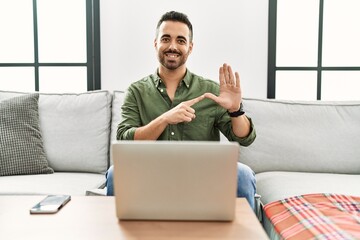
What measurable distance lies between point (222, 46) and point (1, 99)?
132cm

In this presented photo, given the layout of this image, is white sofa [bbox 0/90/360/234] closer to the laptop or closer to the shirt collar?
the shirt collar

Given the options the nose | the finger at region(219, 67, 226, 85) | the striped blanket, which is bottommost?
the striped blanket

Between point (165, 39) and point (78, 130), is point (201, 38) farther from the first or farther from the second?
point (78, 130)

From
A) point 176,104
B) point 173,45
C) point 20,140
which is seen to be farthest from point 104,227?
point 20,140

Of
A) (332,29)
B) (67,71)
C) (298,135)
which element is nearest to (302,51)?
(332,29)

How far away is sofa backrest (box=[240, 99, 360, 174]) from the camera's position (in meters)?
1.91

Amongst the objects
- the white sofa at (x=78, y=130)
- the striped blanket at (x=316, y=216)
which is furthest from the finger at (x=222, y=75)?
the white sofa at (x=78, y=130)

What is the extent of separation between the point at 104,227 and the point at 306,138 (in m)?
1.39

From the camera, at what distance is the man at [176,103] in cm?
156

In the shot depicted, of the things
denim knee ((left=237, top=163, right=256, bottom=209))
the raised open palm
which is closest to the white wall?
the raised open palm

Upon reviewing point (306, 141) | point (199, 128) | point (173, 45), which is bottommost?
point (306, 141)

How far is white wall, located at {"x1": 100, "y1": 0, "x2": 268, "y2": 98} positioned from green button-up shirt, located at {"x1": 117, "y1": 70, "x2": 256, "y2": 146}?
69 cm

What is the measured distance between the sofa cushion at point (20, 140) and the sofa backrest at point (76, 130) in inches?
2.5

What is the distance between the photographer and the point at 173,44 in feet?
5.65
